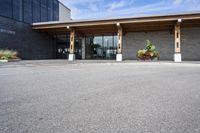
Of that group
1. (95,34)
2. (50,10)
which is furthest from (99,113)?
(50,10)

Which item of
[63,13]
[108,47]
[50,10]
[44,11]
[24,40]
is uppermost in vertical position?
[63,13]

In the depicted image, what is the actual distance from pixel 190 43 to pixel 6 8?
24767mm

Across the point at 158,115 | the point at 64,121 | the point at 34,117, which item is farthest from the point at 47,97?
the point at 158,115

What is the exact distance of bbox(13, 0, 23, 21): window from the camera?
27.0m

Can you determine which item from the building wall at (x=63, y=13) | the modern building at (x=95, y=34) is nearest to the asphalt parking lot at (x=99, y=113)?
the modern building at (x=95, y=34)

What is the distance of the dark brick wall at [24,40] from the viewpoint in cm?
2489

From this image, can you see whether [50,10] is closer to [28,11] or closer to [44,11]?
[44,11]

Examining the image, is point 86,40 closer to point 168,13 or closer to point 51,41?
point 51,41

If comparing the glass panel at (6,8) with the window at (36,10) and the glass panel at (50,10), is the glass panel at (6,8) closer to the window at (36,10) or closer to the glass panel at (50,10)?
the window at (36,10)

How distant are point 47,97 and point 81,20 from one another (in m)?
20.5

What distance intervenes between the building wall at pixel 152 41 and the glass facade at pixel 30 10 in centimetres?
1481

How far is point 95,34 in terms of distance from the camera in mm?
31453

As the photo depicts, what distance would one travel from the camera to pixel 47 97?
16.9ft

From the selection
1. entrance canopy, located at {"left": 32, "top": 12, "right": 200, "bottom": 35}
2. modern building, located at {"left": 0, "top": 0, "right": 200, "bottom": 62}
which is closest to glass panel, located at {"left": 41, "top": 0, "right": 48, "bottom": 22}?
modern building, located at {"left": 0, "top": 0, "right": 200, "bottom": 62}
